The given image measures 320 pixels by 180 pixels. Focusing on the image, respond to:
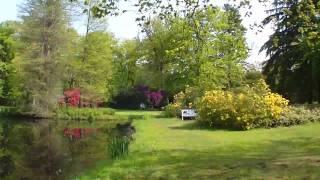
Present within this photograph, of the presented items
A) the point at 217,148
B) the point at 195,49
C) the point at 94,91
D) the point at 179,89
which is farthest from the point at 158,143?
the point at 179,89

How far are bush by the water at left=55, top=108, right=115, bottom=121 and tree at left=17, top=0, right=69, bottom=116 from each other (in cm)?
129

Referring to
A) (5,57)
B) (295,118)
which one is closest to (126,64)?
(5,57)

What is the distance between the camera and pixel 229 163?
12.4m

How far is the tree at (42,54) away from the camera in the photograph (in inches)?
1949

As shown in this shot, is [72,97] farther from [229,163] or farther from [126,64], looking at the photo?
[229,163]

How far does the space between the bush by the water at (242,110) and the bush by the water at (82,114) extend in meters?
22.8

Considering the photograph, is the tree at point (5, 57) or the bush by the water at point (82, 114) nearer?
the bush by the water at point (82, 114)

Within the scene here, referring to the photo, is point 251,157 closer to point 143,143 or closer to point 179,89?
point 143,143

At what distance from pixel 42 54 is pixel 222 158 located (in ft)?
129

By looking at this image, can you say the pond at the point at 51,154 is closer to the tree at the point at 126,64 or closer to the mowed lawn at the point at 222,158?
the mowed lawn at the point at 222,158

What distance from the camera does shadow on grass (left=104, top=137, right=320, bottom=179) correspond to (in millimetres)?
10781

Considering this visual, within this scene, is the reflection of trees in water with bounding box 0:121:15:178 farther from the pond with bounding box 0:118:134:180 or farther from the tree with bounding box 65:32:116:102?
the tree with bounding box 65:32:116:102

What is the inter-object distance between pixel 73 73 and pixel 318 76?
26.7 metres

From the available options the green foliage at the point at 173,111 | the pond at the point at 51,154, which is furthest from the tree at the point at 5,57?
the pond at the point at 51,154
